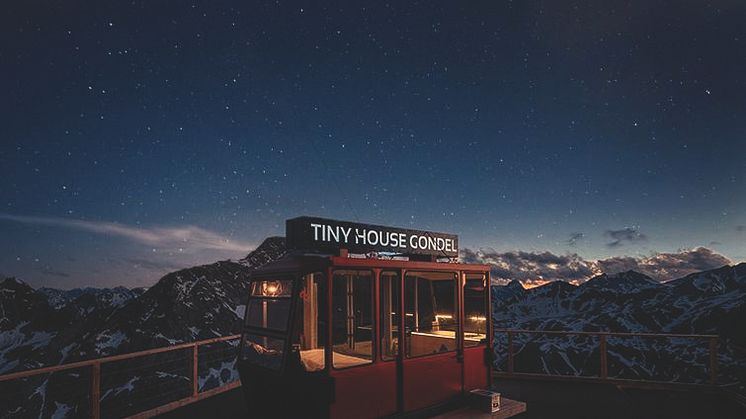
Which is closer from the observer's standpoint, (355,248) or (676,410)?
(355,248)

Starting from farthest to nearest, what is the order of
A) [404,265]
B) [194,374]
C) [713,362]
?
[713,362]
[194,374]
[404,265]

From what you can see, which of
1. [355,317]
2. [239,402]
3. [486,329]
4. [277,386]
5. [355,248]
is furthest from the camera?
[239,402]

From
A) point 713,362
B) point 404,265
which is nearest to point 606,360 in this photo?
point 713,362

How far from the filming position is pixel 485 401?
756 centimetres

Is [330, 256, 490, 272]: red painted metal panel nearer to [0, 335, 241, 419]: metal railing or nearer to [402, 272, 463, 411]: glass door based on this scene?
[402, 272, 463, 411]: glass door

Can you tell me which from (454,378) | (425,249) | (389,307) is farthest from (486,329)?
(389,307)

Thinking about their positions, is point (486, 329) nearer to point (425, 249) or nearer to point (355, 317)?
point (425, 249)

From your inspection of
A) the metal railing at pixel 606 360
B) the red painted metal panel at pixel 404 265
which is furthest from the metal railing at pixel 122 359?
the metal railing at pixel 606 360

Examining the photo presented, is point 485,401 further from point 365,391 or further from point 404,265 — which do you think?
point 404,265

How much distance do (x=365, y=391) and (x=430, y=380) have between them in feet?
4.55

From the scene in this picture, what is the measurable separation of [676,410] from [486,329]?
382cm

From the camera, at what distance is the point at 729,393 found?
9109 mm

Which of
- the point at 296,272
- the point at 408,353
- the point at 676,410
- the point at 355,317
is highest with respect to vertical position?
the point at 296,272

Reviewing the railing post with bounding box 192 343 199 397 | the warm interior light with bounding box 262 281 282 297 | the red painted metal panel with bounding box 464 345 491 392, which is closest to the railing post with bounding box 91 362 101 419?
the railing post with bounding box 192 343 199 397
